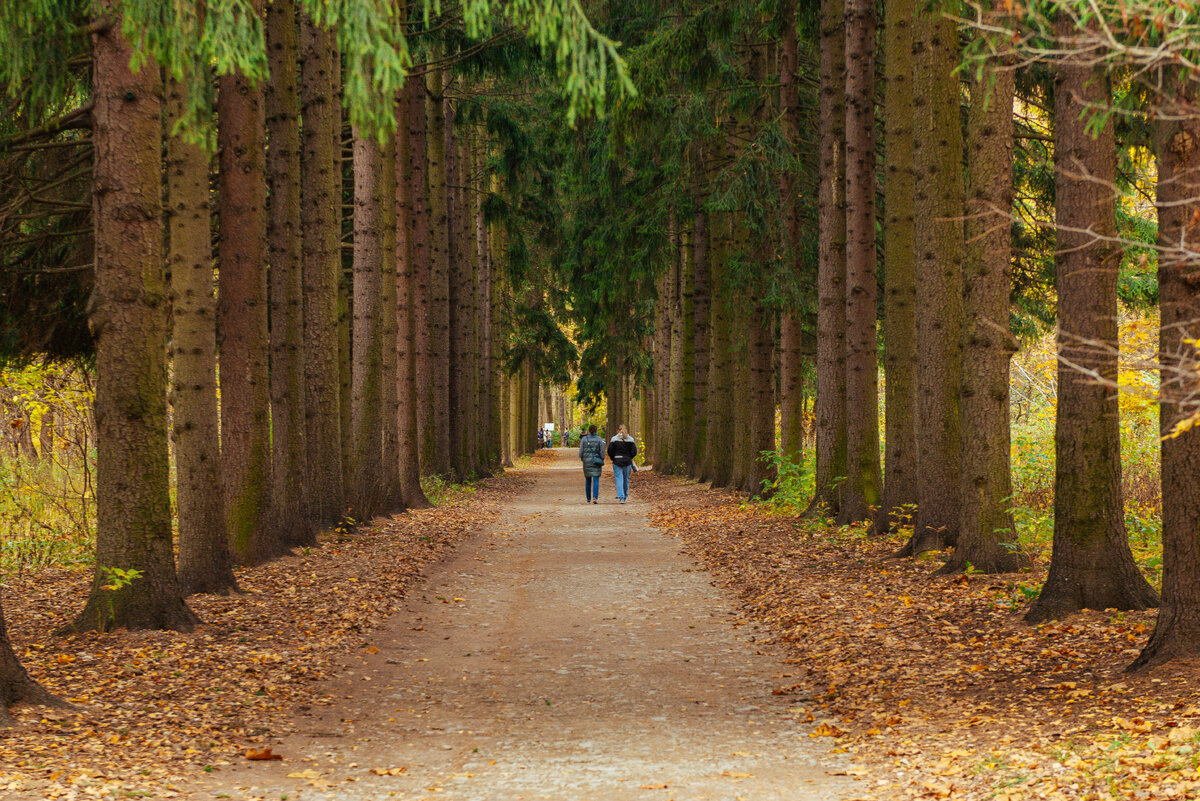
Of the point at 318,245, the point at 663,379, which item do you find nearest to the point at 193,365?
the point at 318,245

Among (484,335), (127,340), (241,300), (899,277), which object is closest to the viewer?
(127,340)

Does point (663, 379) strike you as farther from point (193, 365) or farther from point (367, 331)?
point (193, 365)

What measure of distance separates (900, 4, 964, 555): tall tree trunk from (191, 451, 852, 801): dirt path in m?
2.95

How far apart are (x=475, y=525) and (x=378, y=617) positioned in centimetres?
889

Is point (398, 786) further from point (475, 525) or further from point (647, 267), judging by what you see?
point (647, 267)

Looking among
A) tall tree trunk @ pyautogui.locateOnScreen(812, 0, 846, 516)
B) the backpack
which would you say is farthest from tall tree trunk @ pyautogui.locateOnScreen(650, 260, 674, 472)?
tall tree trunk @ pyautogui.locateOnScreen(812, 0, 846, 516)

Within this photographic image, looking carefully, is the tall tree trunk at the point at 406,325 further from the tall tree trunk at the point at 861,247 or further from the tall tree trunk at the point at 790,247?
the tall tree trunk at the point at 861,247

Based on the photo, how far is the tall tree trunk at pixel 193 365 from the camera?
9828mm

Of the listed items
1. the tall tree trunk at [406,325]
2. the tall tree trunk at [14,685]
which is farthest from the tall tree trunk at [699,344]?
the tall tree trunk at [14,685]

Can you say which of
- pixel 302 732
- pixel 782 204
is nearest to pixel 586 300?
pixel 782 204

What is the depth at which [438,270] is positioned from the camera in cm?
2517

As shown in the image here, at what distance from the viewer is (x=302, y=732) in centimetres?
636

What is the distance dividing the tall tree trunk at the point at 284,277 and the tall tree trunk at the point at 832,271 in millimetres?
7860

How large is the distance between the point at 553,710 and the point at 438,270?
19.3 m
